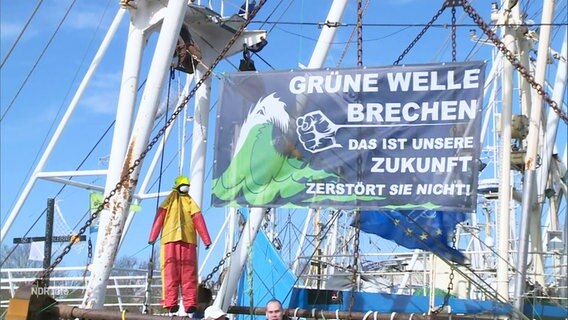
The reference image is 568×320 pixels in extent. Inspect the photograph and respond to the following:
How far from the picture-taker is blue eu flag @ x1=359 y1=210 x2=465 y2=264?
1104 centimetres

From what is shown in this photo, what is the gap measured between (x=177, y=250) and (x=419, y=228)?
3382mm

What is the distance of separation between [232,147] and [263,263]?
6.03 m

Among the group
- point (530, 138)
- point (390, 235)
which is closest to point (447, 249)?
point (390, 235)

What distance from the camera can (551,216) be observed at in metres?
18.9

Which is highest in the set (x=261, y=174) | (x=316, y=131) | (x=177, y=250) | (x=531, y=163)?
(x=531, y=163)

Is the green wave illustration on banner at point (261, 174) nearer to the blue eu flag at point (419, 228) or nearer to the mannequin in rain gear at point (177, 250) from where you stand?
the mannequin in rain gear at point (177, 250)

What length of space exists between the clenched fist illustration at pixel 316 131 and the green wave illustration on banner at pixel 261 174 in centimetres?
21

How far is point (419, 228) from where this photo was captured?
1059cm

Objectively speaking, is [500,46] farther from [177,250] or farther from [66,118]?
[66,118]

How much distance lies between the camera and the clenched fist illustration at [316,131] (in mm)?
8297

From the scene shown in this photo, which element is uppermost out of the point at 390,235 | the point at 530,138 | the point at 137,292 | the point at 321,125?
the point at 530,138

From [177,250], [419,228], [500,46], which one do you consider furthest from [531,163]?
[177,250]

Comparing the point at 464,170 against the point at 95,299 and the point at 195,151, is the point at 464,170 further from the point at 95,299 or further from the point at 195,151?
the point at 195,151

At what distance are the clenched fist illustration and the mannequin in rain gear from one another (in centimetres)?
152
